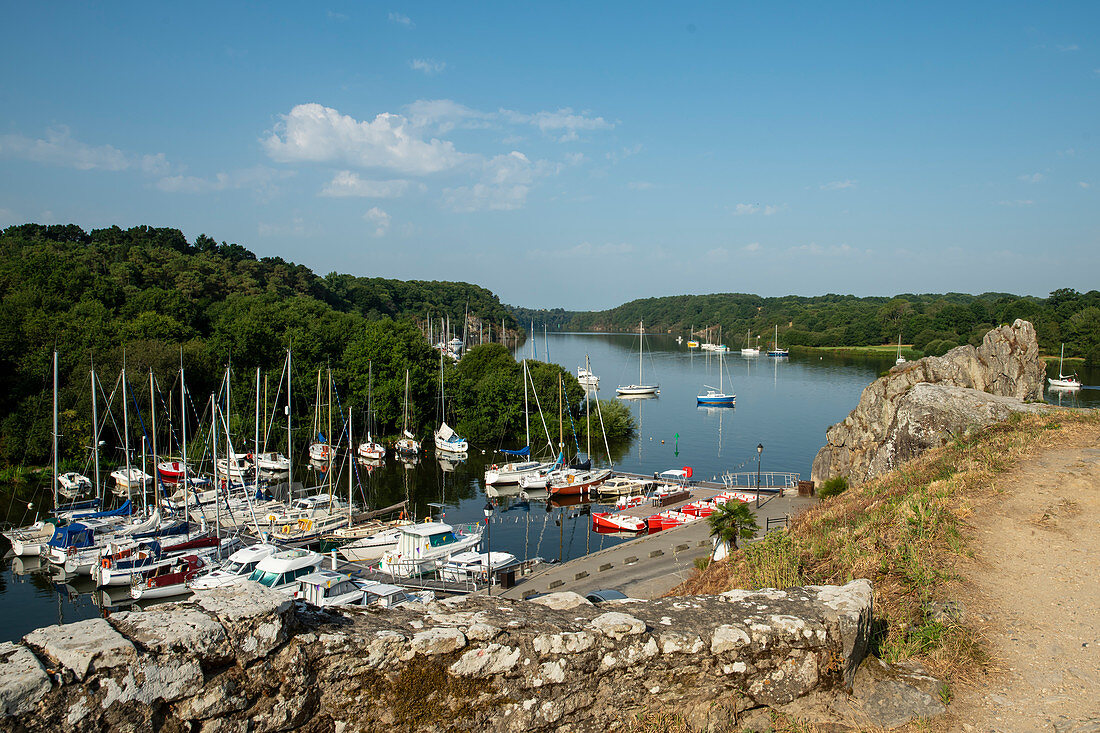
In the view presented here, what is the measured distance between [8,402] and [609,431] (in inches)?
1769

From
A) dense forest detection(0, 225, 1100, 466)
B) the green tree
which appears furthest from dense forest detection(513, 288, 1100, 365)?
the green tree

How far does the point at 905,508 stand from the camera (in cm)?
1045

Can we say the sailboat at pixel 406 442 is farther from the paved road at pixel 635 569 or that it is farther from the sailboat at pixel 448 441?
the paved road at pixel 635 569

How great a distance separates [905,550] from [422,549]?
21.6 m

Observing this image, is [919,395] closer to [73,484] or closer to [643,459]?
[643,459]

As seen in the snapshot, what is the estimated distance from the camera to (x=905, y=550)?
858 cm

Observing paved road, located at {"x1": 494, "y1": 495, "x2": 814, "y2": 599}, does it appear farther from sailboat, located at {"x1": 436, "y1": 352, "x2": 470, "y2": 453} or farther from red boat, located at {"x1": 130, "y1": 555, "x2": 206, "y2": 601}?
sailboat, located at {"x1": 436, "y1": 352, "x2": 470, "y2": 453}

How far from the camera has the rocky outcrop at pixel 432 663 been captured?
3400 millimetres

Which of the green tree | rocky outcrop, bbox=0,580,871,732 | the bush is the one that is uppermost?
rocky outcrop, bbox=0,580,871,732

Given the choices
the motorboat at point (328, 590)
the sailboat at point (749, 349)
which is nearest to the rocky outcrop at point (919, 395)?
the motorboat at point (328, 590)

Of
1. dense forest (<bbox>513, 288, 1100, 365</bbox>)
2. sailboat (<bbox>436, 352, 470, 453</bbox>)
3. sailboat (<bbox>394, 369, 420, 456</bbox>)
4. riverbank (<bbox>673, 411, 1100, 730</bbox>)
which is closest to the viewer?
riverbank (<bbox>673, 411, 1100, 730</bbox>)

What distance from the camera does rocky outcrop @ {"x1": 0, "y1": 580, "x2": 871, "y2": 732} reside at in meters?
3.40

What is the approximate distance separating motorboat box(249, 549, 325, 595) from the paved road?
713cm

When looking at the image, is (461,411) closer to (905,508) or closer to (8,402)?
(8,402)
